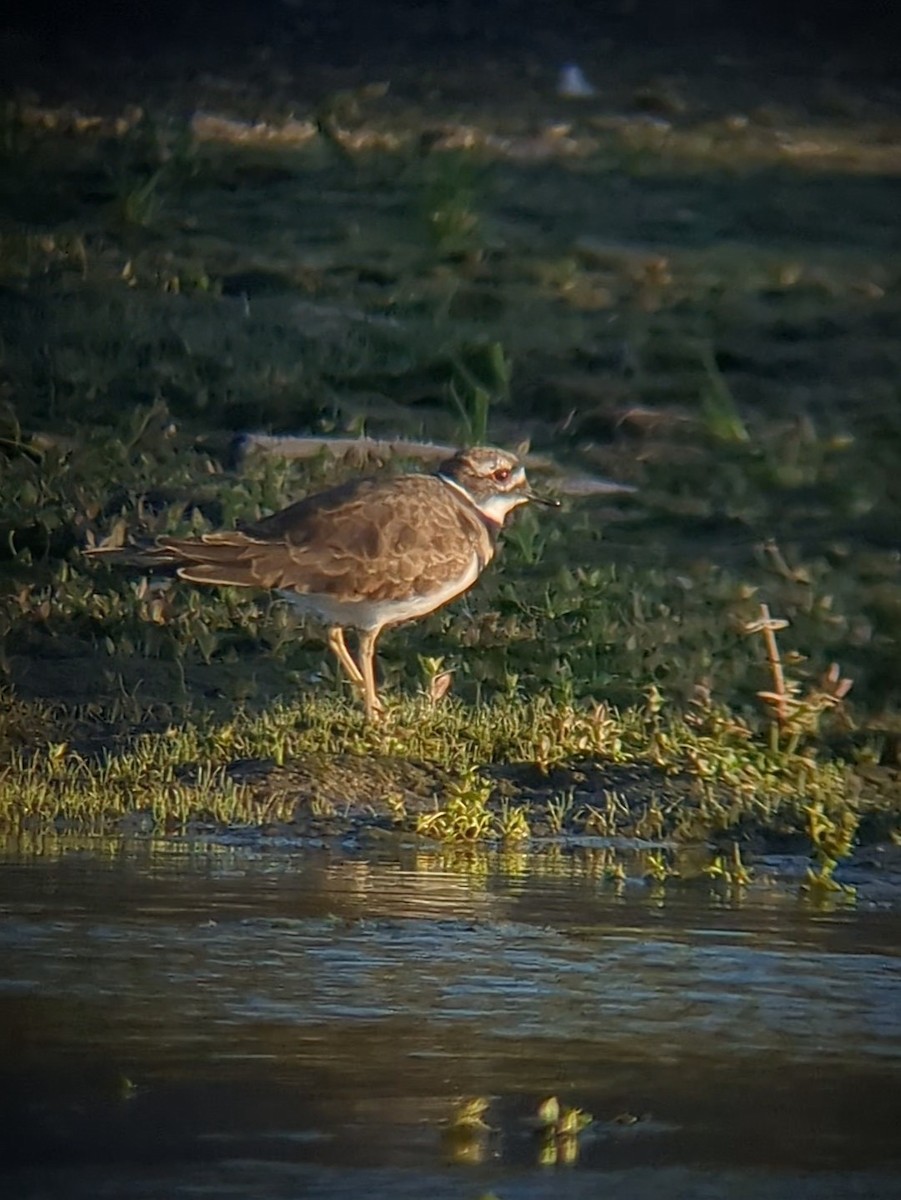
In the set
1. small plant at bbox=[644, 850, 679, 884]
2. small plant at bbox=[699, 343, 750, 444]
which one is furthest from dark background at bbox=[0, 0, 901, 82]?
small plant at bbox=[644, 850, 679, 884]

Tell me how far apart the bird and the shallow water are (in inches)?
82.0

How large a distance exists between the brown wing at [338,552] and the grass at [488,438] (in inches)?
13.1

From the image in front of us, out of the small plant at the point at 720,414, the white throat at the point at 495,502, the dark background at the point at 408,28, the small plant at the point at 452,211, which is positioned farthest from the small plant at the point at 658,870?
the dark background at the point at 408,28

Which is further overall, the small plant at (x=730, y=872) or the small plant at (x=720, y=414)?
the small plant at (x=720, y=414)

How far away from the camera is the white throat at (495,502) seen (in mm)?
10961

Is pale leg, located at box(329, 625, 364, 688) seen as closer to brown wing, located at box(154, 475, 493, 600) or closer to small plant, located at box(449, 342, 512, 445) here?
brown wing, located at box(154, 475, 493, 600)

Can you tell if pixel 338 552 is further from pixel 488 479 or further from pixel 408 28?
pixel 408 28

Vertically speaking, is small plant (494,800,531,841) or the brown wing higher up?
the brown wing

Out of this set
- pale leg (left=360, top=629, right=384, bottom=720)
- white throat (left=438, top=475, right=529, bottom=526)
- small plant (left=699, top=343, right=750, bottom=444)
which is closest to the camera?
pale leg (left=360, top=629, right=384, bottom=720)

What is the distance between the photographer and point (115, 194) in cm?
1761

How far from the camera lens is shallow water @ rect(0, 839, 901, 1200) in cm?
505

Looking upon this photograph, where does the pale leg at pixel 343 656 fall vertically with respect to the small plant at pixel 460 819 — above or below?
above

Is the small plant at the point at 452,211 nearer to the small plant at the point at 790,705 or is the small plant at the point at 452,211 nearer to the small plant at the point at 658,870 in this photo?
the small plant at the point at 790,705

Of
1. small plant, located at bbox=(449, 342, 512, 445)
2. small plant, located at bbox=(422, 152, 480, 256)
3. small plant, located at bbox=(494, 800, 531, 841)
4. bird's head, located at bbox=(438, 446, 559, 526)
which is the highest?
small plant, located at bbox=(422, 152, 480, 256)
